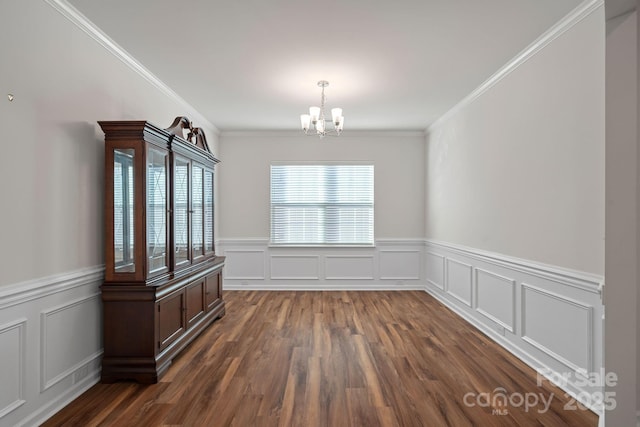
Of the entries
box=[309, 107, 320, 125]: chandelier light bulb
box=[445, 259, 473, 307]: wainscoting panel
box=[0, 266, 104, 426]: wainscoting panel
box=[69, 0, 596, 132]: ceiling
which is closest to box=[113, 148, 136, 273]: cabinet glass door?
box=[0, 266, 104, 426]: wainscoting panel

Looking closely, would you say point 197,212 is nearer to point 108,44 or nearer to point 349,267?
point 108,44

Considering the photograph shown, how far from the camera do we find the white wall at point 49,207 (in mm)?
2111

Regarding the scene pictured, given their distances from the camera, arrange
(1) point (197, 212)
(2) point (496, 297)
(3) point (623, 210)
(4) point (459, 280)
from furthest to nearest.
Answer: (4) point (459, 280), (1) point (197, 212), (2) point (496, 297), (3) point (623, 210)

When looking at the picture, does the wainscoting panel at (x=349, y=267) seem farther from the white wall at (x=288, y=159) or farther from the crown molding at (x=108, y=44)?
the crown molding at (x=108, y=44)

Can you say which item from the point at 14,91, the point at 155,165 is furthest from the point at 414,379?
the point at 14,91

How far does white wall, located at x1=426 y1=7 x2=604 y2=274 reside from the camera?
2.48 metres

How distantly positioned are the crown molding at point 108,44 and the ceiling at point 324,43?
0.20 feet

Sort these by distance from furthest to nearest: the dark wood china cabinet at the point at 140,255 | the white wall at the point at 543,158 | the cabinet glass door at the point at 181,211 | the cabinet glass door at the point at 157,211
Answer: the cabinet glass door at the point at 181,211 → the cabinet glass door at the point at 157,211 → the dark wood china cabinet at the point at 140,255 → the white wall at the point at 543,158

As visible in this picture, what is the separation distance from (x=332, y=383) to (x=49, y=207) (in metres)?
2.43

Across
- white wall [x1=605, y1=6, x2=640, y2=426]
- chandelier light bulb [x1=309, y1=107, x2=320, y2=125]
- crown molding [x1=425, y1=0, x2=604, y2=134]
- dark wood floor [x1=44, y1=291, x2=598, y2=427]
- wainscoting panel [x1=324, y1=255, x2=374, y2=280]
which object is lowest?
dark wood floor [x1=44, y1=291, x2=598, y2=427]

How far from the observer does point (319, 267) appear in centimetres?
645

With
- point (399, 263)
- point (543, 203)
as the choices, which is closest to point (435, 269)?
point (399, 263)

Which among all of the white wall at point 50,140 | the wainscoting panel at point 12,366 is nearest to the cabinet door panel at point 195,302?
the white wall at point 50,140

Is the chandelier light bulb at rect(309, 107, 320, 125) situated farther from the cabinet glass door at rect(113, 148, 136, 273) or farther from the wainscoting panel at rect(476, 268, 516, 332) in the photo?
the wainscoting panel at rect(476, 268, 516, 332)
